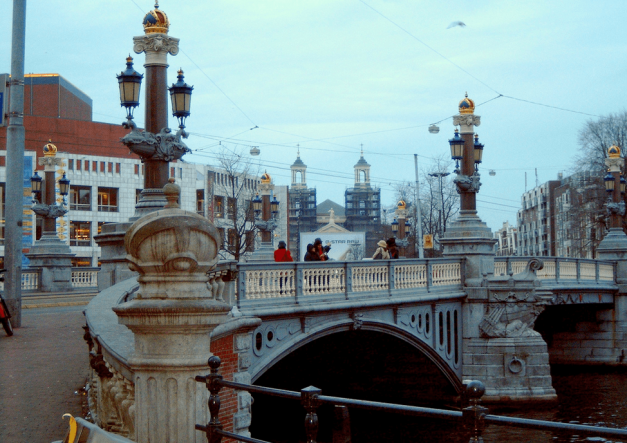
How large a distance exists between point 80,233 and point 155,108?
62.5 m

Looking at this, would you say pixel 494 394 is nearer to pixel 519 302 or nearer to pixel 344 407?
pixel 519 302

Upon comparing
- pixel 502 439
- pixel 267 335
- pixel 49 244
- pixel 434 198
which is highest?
pixel 434 198

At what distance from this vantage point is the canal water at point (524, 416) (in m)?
21.2

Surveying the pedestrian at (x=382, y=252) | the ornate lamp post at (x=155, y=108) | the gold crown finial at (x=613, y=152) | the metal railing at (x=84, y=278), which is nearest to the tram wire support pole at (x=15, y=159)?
the ornate lamp post at (x=155, y=108)

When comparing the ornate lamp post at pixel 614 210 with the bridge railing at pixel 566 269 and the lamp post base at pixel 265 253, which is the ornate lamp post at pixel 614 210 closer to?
the bridge railing at pixel 566 269

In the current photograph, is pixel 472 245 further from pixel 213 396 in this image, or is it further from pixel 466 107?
pixel 213 396

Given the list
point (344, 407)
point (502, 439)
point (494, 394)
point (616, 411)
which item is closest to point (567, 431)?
point (344, 407)

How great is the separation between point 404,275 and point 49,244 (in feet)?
48.2

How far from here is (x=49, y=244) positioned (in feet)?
101

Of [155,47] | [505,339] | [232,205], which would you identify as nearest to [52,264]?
[505,339]

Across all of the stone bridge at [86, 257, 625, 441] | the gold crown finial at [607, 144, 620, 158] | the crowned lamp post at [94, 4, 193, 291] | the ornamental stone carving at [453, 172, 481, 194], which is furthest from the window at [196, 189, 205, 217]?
the crowned lamp post at [94, 4, 193, 291]

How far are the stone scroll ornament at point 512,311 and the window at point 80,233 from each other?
→ 5463 centimetres

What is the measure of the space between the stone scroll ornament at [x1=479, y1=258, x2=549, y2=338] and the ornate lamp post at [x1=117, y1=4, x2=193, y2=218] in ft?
43.1

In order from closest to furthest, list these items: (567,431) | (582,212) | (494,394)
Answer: (567,431) → (494,394) → (582,212)
